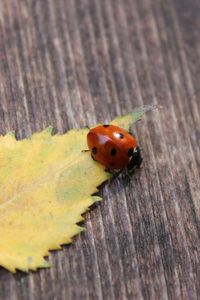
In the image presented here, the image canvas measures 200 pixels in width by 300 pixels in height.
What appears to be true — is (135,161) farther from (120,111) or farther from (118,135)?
(120,111)

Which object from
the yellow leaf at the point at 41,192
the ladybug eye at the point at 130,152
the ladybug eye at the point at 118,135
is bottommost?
the yellow leaf at the point at 41,192

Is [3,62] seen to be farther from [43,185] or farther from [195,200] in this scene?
[195,200]

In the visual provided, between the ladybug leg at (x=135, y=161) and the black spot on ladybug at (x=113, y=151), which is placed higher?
the black spot on ladybug at (x=113, y=151)

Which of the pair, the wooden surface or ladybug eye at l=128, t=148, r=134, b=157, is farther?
ladybug eye at l=128, t=148, r=134, b=157

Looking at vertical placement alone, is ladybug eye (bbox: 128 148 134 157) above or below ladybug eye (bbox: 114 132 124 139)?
below

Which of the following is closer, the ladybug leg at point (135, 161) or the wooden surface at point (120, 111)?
the wooden surface at point (120, 111)

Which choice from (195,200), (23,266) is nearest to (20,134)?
(23,266)
